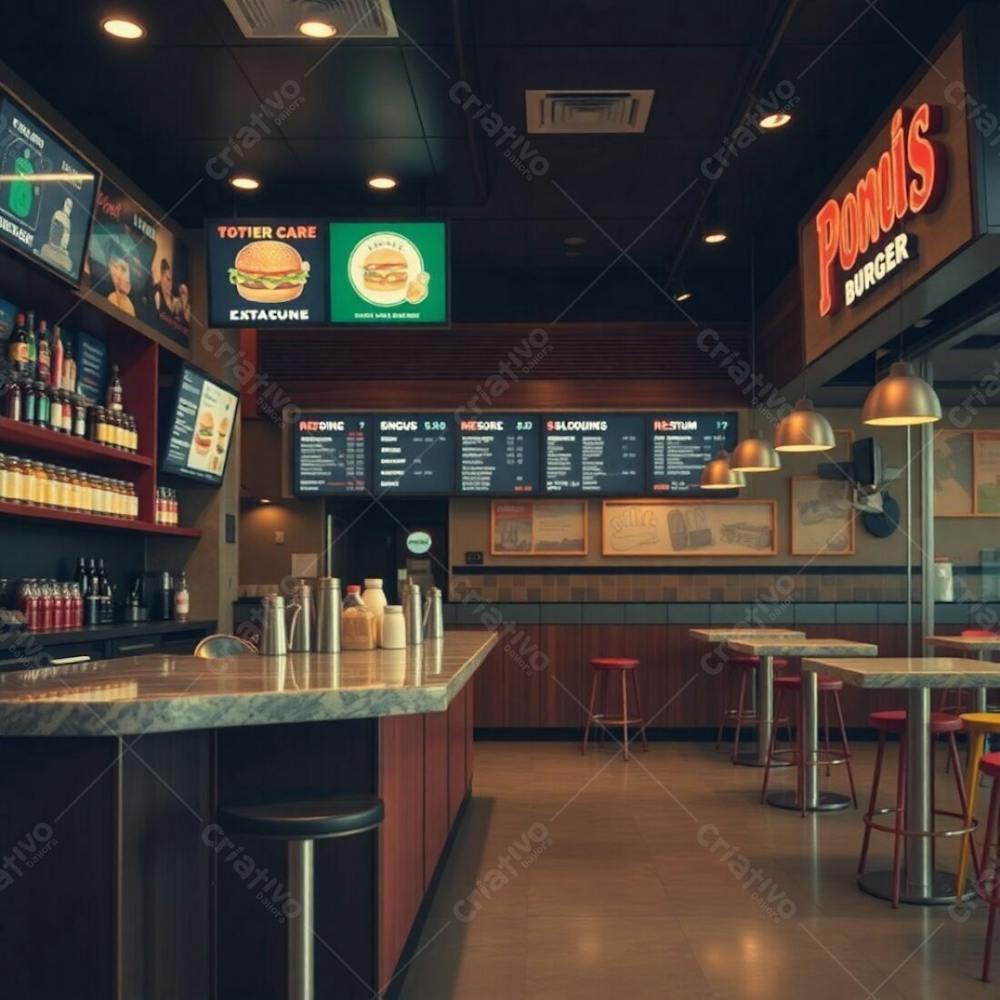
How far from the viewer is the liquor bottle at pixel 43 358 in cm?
489

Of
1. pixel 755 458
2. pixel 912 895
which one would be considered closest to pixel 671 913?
pixel 912 895

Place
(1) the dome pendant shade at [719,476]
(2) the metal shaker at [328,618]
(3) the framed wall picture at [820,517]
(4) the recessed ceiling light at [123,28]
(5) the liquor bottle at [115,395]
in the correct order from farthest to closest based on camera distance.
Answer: (3) the framed wall picture at [820,517]
(1) the dome pendant shade at [719,476]
(5) the liquor bottle at [115,395]
(4) the recessed ceiling light at [123,28]
(2) the metal shaker at [328,618]

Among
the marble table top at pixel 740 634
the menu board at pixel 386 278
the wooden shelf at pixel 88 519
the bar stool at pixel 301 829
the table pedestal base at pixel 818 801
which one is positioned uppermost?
the menu board at pixel 386 278

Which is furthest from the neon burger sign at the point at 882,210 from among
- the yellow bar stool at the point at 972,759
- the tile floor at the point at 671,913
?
the tile floor at the point at 671,913

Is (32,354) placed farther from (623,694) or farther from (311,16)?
(623,694)

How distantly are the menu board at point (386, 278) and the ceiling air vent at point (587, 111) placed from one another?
0.74 m

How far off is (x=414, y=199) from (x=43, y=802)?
4.95 m

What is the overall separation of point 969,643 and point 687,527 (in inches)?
100

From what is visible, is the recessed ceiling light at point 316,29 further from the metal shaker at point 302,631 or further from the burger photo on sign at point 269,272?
the metal shaker at point 302,631

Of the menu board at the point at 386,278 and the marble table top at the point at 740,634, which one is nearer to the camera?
the menu board at the point at 386,278

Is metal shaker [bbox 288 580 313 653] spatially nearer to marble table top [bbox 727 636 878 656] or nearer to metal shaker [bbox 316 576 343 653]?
metal shaker [bbox 316 576 343 653]

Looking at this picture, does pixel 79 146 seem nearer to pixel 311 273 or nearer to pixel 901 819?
pixel 311 273

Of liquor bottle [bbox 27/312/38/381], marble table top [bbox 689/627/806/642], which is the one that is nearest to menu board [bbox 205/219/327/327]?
liquor bottle [bbox 27/312/38/381]

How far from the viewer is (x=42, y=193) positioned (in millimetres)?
4285
